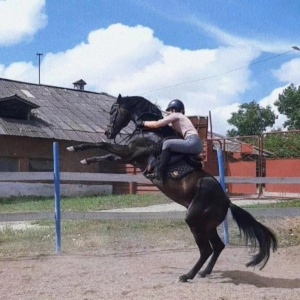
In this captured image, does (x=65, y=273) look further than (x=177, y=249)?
No

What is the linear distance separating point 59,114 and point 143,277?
20.4 m

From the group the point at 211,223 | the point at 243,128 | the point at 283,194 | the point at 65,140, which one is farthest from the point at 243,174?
the point at 243,128

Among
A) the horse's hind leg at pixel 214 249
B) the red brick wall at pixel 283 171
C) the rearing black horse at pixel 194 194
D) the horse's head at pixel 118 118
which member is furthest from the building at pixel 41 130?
the horse's hind leg at pixel 214 249

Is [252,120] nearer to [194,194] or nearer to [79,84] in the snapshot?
[79,84]

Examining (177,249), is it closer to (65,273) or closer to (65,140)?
(65,273)

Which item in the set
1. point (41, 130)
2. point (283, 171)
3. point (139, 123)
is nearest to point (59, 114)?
point (41, 130)

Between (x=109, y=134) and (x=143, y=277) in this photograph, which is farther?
(x=109, y=134)

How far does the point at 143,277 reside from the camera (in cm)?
723

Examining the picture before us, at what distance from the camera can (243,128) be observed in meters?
52.2

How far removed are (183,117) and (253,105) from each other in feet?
153

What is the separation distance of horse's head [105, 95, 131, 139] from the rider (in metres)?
0.42

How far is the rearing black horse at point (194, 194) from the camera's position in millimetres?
7254

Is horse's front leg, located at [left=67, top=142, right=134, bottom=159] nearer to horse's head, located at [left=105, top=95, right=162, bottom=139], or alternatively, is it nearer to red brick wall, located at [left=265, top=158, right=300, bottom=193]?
horse's head, located at [left=105, top=95, right=162, bottom=139]

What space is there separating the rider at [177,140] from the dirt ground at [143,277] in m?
1.41
